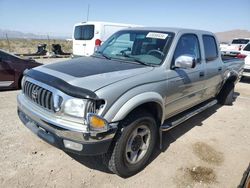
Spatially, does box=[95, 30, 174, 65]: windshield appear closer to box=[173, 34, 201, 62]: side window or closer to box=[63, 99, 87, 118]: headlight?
box=[173, 34, 201, 62]: side window

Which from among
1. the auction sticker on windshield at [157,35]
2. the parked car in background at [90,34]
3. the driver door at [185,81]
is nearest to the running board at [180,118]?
the driver door at [185,81]

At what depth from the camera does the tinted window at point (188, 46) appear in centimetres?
379

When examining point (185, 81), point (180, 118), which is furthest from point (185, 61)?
point (180, 118)

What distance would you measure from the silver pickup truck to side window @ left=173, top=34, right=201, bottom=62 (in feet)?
0.05

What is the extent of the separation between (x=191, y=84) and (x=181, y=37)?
82 cm

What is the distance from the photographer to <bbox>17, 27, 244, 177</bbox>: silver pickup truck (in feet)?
8.37

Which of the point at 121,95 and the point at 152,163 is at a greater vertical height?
the point at 121,95

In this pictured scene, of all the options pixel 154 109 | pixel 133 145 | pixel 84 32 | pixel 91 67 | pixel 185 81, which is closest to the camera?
pixel 133 145

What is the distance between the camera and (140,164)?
328cm

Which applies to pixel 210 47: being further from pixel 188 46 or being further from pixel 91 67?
pixel 91 67

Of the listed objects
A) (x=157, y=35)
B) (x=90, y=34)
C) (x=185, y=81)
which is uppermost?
(x=157, y=35)

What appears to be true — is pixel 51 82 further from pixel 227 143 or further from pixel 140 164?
pixel 227 143

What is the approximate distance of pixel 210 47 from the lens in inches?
194

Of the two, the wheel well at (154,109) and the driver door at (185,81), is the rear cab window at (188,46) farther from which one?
the wheel well at (154,109)
